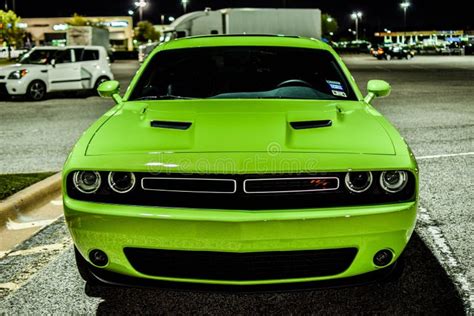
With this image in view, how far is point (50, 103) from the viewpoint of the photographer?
1630 centimetres

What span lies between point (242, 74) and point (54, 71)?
13.5 m

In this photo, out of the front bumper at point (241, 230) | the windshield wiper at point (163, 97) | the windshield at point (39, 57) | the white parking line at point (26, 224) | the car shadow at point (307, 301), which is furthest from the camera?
the windshield at point (39, 57)

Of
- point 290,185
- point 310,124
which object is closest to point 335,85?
point 310,124

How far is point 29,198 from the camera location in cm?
554

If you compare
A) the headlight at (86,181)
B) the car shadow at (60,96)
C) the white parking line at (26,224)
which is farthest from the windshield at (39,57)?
the headlight at (86,181)

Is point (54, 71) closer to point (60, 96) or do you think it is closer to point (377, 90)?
point (60, 96)

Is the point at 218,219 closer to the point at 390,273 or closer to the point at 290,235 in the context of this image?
the point at 290,235

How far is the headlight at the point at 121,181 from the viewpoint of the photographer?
9.95 feet

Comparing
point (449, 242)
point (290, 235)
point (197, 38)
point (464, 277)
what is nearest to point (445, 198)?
point (449, 242)

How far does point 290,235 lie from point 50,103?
1451 cm

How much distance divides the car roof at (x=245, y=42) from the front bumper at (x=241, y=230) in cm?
218

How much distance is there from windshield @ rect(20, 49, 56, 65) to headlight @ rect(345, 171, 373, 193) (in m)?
15.7

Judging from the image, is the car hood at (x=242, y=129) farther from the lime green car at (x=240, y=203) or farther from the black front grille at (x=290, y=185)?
the black front grille at (x=290, y=185)

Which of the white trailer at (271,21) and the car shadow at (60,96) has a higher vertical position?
the white trailer at (271,21)
